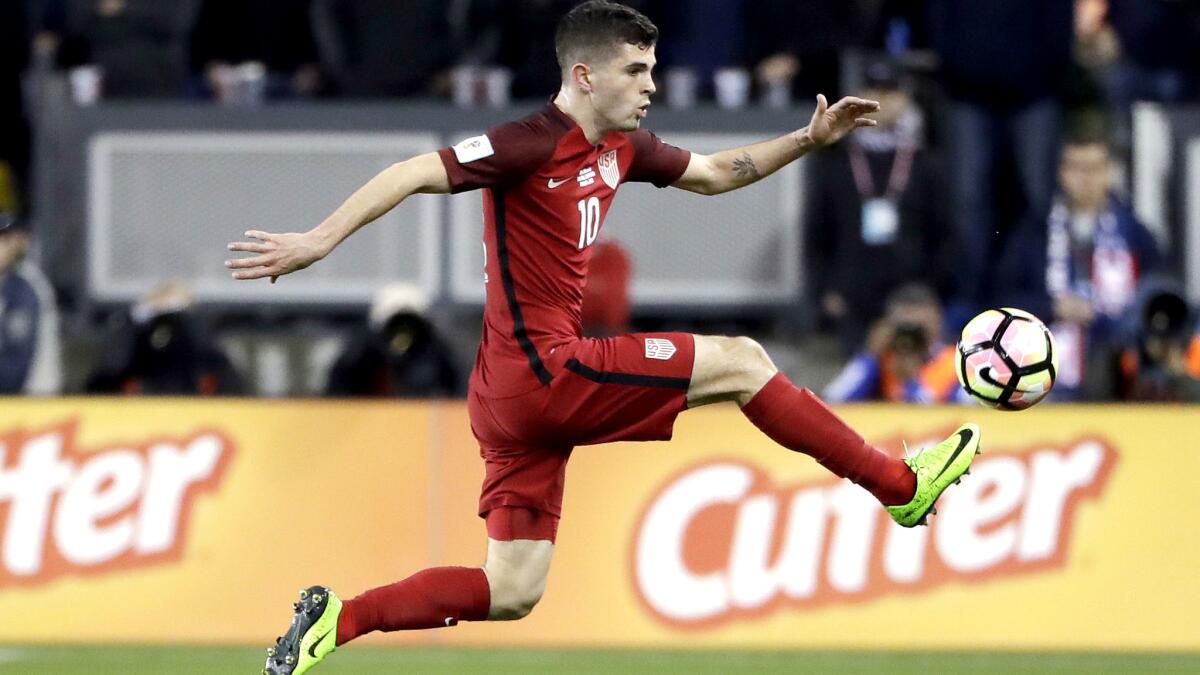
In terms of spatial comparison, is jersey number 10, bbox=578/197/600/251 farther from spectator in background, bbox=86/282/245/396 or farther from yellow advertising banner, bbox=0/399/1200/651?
spectator in background, bbox=86/282/245/396

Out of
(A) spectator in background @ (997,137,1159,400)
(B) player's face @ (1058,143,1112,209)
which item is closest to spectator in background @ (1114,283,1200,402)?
(A) spectator in background @ (997,137,1159,400)

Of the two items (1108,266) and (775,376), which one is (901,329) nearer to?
(1108,266)

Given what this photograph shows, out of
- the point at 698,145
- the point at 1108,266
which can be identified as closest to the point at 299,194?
the point at 698,145

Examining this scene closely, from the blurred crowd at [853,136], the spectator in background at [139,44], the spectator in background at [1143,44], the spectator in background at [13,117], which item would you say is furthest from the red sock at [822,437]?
the spectator in background at [13,117]

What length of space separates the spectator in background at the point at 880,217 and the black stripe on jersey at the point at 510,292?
488 cm

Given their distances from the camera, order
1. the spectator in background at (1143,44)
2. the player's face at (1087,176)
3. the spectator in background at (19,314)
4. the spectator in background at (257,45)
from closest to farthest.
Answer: the spectator in background at (19,314) < the player's face at (1087,176) < the spectator in background at (257,45) < the spectator in background at (1143,44)

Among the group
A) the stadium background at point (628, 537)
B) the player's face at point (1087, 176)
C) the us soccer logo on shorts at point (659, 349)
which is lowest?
the stadium background at point (628, 537)

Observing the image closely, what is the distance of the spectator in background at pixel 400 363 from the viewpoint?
Answer: 11164 mm

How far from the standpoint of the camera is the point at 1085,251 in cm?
1159

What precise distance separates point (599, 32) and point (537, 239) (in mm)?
659

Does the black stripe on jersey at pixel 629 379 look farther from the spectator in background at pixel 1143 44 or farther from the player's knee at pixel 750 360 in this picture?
the spectator in background at pixel 1143 44

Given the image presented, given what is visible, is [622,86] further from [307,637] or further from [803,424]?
[307,637]

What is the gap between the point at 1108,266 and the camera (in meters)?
11.6

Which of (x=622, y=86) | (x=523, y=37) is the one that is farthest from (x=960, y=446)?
(x=523, y=37)
